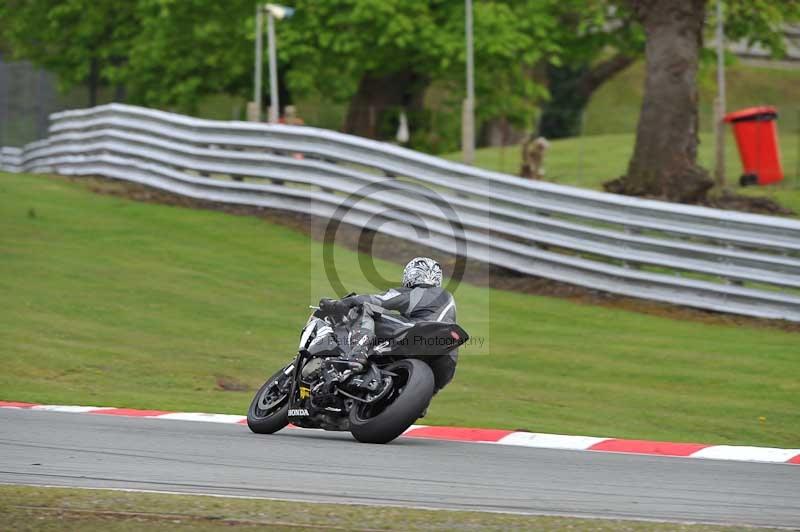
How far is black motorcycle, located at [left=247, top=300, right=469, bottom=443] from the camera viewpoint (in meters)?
8.70

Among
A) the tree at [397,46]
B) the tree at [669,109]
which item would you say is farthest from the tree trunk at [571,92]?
the tree at [669,109]

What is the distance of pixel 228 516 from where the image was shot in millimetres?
5973

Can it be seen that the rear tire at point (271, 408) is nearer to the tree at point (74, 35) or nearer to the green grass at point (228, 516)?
the green grass at point (228, 516)

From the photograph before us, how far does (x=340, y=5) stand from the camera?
109 feet

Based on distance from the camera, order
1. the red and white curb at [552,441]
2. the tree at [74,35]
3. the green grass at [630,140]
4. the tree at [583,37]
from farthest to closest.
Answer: the tree at [74,35] < the tree at [583,37] < the green grass at [630,140] < the red and white curb at [552,441]

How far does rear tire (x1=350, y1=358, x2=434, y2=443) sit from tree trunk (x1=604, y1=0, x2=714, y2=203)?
38.9 feet

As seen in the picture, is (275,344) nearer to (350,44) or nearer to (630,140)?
(350,44)

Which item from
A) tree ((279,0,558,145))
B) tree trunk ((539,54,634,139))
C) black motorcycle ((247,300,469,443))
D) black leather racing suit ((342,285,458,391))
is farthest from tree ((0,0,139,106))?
black leather racing suit ((342,285,458,391))

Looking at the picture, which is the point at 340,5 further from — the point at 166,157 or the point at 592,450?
the point at 592,450

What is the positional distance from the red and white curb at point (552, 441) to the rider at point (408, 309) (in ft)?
2.06

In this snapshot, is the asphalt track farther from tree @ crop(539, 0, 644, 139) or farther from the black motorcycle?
tree @ crop(539, 0, 644, 139)

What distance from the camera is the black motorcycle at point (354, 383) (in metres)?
8.70

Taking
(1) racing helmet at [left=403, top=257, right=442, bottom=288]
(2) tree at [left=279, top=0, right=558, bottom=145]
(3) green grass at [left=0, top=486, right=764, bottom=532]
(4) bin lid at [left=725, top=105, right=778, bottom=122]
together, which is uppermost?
(2) tree at [left=279, top=0, right=558, bottom=145]

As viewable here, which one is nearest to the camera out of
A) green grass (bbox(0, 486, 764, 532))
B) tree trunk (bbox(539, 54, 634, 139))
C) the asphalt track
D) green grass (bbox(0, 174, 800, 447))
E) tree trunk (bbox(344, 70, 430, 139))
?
green grass (bbox(0, 486, 764, 532))
